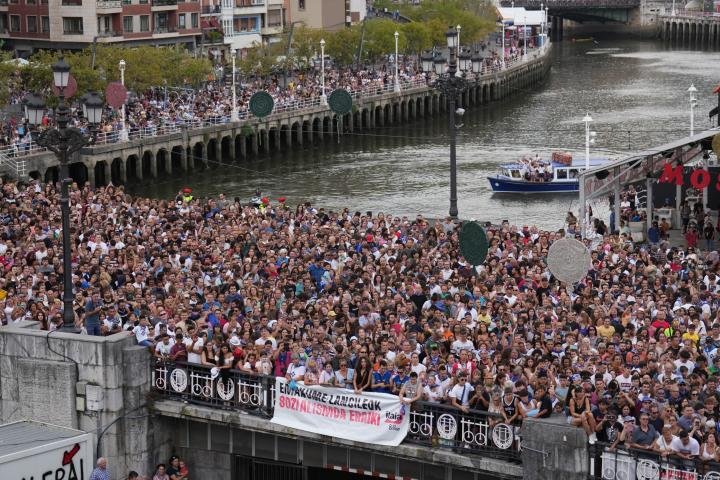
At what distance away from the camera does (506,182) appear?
73.1 meters

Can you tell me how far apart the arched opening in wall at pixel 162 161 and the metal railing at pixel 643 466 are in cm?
5928

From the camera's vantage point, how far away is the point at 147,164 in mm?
81188

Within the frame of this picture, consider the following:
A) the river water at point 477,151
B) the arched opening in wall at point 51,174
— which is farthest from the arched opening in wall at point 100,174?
the arched opening in wall at point 51,174

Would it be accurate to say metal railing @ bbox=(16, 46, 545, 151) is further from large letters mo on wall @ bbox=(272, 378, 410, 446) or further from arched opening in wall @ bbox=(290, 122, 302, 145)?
large letters mo on wall @ bbox=(272, 378, 410, 446)

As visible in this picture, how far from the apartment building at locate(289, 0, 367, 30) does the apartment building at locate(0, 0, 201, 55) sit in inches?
907

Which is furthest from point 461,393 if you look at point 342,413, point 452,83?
point 452,83

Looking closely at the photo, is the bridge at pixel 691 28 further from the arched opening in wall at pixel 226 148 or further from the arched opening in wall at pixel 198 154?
the arched opening in wall at pixel 198 154

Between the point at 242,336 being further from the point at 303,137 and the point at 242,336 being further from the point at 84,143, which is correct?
the point at 303,137

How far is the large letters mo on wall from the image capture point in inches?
983

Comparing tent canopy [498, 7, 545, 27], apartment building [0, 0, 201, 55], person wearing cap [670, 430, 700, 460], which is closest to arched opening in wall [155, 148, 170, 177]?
apartment building [0, 0, 201, 55]

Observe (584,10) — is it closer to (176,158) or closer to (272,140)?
(272,140)

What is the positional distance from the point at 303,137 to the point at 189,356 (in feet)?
216

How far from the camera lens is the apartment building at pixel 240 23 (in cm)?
12006

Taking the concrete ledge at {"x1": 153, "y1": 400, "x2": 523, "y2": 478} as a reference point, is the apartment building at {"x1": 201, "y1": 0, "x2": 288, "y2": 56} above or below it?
above
